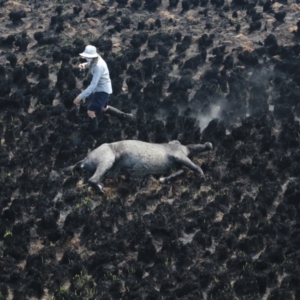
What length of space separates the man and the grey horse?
4.90ft

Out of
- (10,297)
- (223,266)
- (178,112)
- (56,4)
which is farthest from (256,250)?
(56,4)

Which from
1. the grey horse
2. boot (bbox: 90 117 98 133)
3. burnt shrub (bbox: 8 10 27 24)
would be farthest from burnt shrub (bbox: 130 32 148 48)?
the grey horse

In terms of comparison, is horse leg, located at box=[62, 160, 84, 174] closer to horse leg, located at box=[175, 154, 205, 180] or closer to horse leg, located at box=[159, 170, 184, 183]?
horse leg, located at box=[159, 170, 184, 183]

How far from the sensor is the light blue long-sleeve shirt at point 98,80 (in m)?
16.3

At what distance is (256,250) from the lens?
13156 mm

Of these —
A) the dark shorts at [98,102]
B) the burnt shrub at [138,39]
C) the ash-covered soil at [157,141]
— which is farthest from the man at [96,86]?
the burnt shrub at [138,39]

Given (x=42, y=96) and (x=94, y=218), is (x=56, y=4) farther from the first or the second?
(x=94, y=218)

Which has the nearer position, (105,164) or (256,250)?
(256,250)

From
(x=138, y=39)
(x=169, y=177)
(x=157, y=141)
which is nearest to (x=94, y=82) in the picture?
(x=157, y=141)

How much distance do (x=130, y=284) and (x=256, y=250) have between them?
8.03 ft

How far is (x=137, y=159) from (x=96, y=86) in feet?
7.36

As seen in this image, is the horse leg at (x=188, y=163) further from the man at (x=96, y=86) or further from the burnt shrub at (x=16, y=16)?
the burnt shrub at (x=16, y=16)

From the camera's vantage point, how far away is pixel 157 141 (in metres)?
16.8

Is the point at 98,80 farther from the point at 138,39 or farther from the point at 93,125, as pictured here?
the point at 138,39
